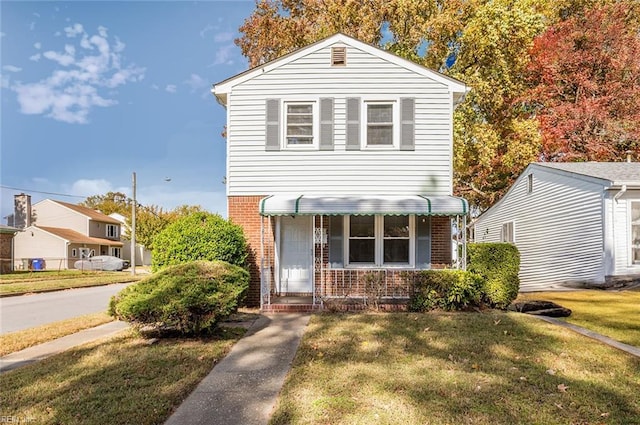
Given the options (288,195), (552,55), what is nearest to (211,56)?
(288,195)

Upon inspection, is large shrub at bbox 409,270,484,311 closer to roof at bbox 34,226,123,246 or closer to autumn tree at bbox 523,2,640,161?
autumn tree at bbox 523,2,640,161

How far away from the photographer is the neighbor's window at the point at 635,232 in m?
12.2

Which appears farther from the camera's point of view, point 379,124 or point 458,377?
point 379,124

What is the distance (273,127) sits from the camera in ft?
34.6

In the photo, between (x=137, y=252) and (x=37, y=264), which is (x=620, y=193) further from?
(x=137, y=252)

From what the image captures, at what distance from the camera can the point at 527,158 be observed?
19.0 metres

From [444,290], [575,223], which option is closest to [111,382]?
[444,290]

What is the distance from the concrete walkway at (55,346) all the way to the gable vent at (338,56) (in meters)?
8.88

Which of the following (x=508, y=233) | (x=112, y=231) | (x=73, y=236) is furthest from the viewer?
(x=112, y=231)

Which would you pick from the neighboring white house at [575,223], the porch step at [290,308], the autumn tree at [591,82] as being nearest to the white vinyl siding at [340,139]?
the porch step at [290,308]

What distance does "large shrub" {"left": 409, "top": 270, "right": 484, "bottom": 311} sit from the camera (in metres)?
8.98

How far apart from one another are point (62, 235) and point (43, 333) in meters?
34.4

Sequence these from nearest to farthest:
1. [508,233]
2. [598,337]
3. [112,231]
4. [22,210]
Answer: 1. [598,337]
2. [508,233]
3. [22,210]
4. [112,231]

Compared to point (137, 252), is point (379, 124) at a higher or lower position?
higher
